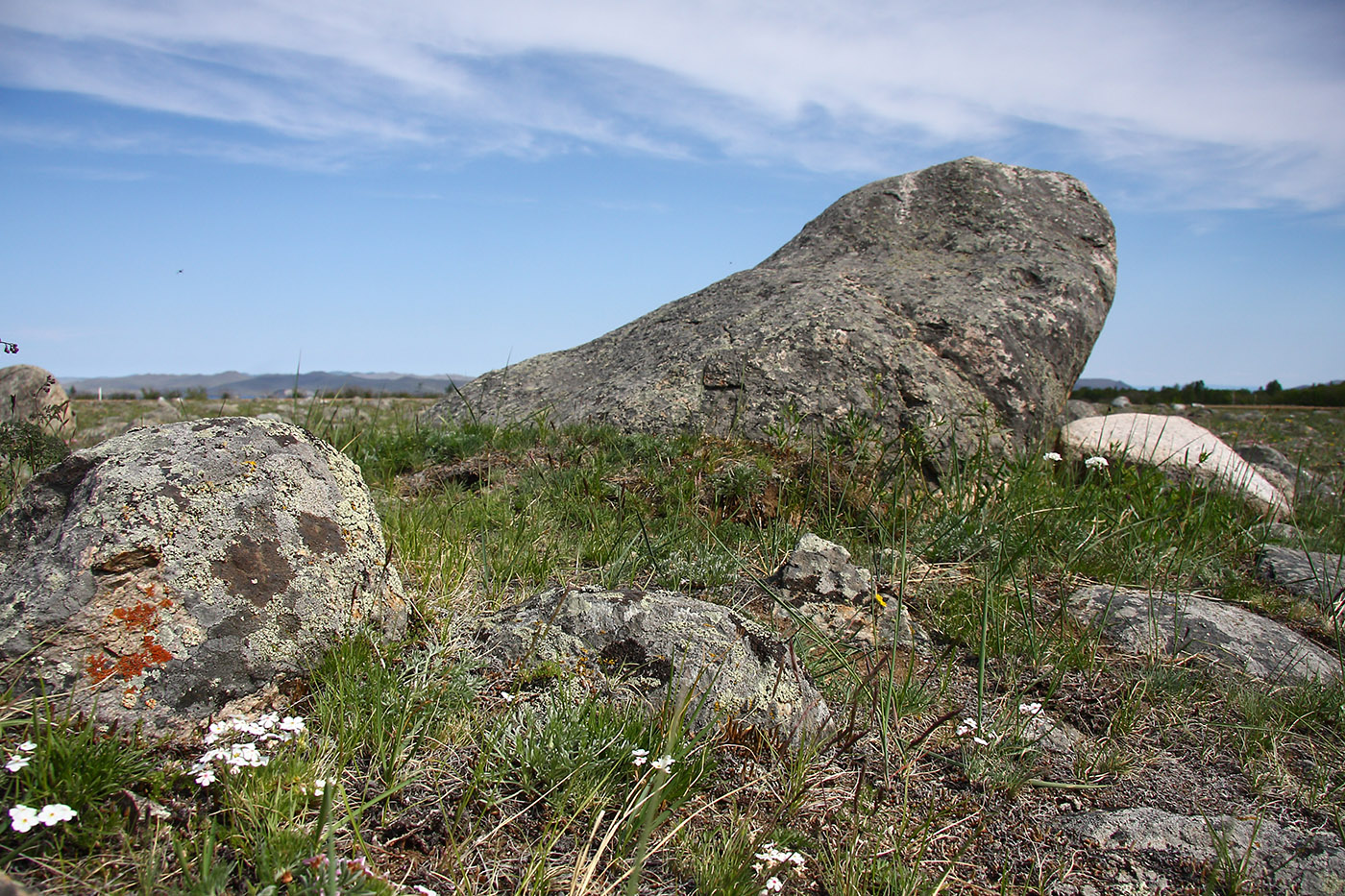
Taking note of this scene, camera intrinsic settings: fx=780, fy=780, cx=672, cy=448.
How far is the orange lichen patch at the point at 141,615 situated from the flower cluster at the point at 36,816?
657 mm

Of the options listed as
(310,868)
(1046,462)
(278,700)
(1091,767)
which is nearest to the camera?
(310,868)

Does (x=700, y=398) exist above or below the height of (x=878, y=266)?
below

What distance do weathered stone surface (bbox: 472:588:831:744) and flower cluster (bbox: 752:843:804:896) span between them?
0.43 meters

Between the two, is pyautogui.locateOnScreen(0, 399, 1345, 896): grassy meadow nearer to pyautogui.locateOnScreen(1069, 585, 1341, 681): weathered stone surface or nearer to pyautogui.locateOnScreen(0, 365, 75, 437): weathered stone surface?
pyautogui.locateOnScreen(1069, 585, 1341, 681): weathered stone surface

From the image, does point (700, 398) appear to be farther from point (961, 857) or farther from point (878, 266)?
point (961, 857)

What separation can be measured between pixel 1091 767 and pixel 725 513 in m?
2.03

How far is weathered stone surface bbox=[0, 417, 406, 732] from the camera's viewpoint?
217 centimetres

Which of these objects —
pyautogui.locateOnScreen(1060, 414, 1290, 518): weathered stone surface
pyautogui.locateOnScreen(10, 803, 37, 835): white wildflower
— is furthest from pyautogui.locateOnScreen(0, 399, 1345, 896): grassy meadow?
pyautogui.locateOnScreen(1060, 414, 1290, 518): weathered stone surface

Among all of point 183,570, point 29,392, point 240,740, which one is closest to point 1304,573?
point 240,740

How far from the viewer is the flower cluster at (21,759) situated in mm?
1720

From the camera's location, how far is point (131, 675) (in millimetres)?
2168

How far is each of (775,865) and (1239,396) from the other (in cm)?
3688

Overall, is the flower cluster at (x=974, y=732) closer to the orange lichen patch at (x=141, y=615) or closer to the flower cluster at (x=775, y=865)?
the flower cluster at (x=775, y=865)

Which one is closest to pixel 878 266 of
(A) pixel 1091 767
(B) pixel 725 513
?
(B) pixel 725 513
